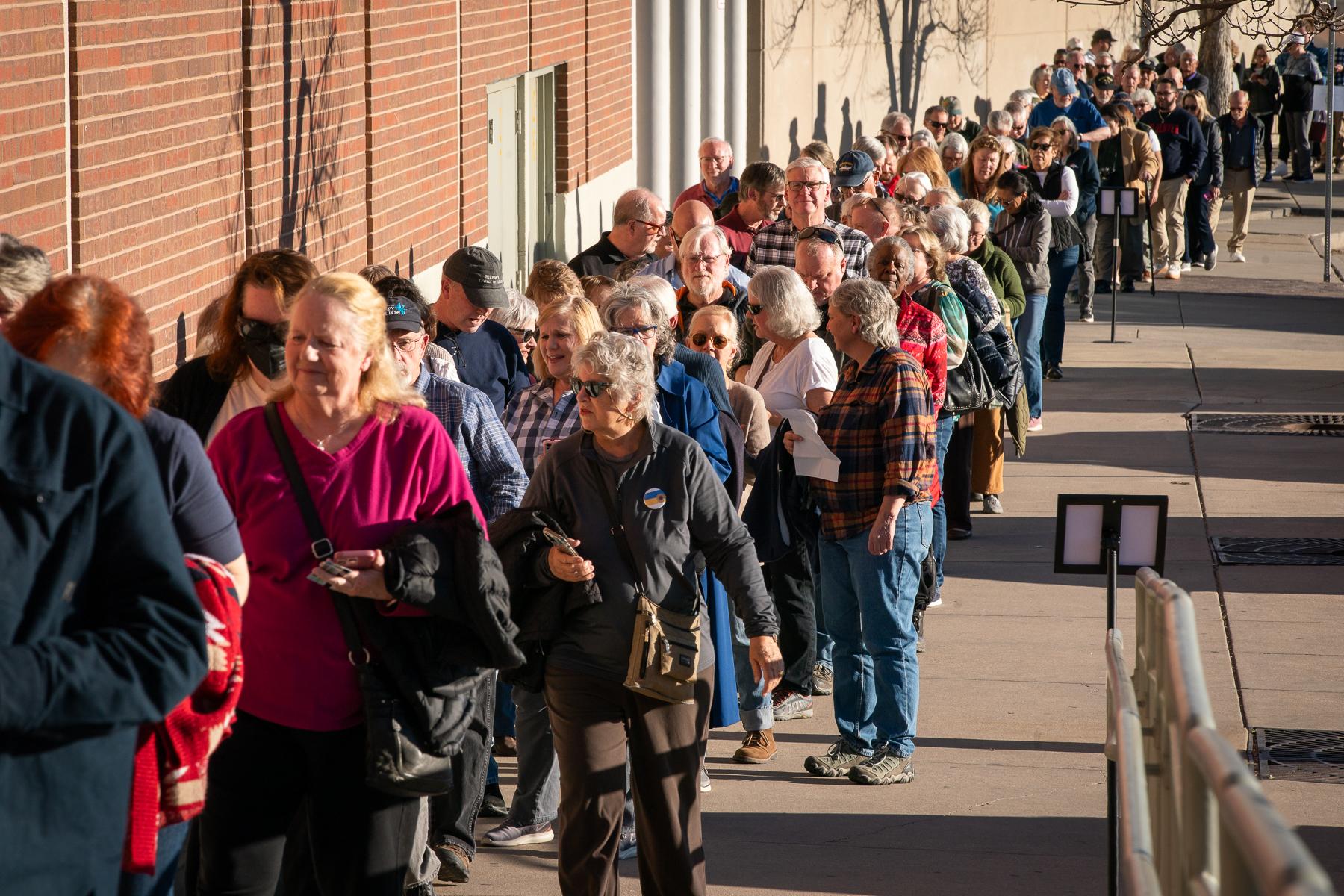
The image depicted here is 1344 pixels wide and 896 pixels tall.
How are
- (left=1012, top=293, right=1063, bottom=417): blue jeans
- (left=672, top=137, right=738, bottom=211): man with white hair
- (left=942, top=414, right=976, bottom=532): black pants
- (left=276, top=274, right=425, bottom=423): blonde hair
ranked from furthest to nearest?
1. (left=1012, top=293, right=1063, bottom=417): blue jeans
2. (left=672, top=137, right=738, bottom=211): man with white hair
3. (left=942, top=414, right=976, bottom=532): black pants
4. (left=276, top=274, right=425, bottom=423): blonde hair

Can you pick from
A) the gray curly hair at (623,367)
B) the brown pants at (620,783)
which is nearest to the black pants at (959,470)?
the gray curly hair at (623,367)

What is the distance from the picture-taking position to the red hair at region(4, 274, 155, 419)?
3.33 m

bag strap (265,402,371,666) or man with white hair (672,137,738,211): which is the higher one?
man with white hair (672,137,738,211)

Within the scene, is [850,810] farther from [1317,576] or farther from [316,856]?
[1317,576]

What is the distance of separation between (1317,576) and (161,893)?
27.3ft

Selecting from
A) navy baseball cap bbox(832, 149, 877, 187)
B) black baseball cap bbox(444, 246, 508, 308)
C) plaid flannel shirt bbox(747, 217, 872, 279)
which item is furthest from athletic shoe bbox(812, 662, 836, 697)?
navy baseball cap bbox(832, 149, 877, 187)

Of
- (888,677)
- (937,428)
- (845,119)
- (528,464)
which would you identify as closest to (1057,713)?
(888,677)

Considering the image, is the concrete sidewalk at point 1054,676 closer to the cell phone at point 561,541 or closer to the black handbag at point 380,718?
the cell phone at point 561,541

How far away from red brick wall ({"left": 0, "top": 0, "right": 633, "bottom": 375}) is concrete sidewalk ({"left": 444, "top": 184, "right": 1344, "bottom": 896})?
264 centimetres

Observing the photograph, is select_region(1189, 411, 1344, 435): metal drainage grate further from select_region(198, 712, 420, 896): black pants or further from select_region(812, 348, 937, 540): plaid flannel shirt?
select_region(198, 712, 420, 896): black pants

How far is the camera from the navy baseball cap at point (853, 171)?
13.8 metres

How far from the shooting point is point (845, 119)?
86.9 feet

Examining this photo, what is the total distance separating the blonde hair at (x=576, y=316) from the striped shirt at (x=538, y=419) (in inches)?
3.4

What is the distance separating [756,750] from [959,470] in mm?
3672
